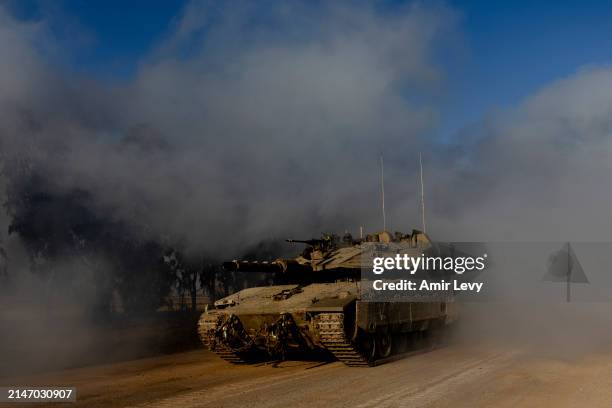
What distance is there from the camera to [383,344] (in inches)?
511

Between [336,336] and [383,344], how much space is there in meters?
2.18

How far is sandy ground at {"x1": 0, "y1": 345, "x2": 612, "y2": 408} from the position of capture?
8.62m

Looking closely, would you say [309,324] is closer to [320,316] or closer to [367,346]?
[320,316]

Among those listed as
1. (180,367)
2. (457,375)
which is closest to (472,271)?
(457,375)

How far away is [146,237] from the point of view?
21922 mm

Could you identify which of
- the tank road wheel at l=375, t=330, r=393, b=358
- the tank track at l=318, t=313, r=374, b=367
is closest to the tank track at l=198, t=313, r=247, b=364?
the tank track at l=318, t=313, r=374, b=367

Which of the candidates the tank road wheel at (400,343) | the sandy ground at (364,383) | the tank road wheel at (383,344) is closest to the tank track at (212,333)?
the sandy ground at (364,383)

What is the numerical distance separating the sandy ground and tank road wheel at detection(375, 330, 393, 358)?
0.39 metres

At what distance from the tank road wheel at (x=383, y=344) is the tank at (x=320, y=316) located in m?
0.02

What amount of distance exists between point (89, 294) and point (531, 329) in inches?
645

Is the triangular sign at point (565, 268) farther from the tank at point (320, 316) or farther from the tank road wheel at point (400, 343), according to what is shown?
the tank road wheel at point (400, 343)

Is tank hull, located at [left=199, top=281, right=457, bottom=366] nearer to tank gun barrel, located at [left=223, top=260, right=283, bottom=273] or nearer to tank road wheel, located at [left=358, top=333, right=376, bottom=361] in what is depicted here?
tank road wheel, located at [left=358, top=333, right=376, bottom=361]

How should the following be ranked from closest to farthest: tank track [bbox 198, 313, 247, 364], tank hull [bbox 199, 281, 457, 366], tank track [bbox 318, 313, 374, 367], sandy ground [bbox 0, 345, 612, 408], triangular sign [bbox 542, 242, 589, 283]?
sandy ground [bbox 0, 345, 612, 408] < tank track [bbox 318, 313, 374, 367] < tank hull [bbox 199, 281, 457, 366] < tank track [bbox 198, 313, 247, 364] < triangular sign [bbox 542, 242, 589, 283]

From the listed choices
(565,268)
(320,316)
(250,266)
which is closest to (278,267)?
(250,266)
